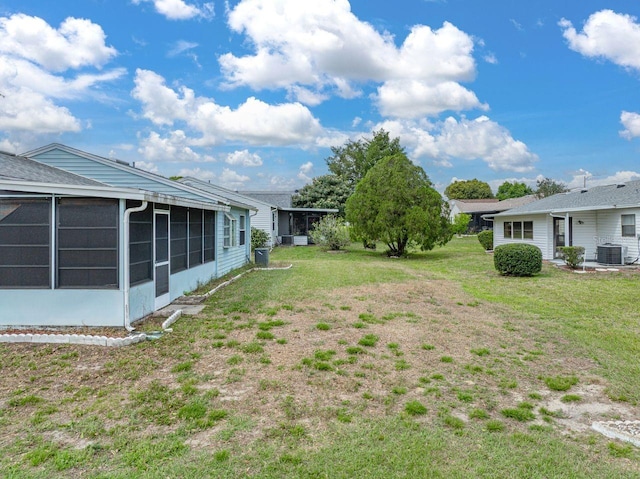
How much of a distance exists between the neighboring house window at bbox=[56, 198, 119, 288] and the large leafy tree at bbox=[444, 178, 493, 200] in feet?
237

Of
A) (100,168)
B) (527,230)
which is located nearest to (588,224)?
(527,230)

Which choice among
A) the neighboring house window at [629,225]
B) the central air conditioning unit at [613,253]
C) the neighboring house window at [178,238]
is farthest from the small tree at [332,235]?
the neighboring house window at [178,238]

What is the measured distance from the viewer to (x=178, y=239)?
8.53 metres

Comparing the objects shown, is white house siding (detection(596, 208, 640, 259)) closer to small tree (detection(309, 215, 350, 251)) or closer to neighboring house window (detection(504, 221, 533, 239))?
neighboring house window (detection(504, 221, 533, 239))

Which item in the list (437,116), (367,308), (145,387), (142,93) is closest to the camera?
(145,387)

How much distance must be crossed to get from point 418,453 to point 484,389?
158cm

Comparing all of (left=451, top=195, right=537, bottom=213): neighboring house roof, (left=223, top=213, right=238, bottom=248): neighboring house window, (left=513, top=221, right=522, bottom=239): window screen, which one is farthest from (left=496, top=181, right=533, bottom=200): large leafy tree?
(left=223, top=213, right=238, bottom=248): neighboring house window

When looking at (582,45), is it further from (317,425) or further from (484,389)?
(317,425)

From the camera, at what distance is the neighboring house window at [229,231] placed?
12.6m

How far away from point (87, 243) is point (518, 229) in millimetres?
20496

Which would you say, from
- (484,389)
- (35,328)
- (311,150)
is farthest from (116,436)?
(311,150)

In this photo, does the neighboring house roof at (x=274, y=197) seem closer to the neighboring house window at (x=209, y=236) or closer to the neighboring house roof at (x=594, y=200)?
the neighboring house roof at (x=594, y=200)

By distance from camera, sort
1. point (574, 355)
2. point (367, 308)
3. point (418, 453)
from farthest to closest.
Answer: point (367, 308) → point (574, 355) → point (418, 453)

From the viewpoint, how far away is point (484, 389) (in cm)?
412
